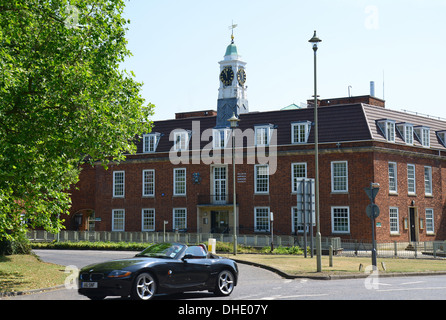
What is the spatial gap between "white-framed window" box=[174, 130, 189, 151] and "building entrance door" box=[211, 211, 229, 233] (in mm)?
6713

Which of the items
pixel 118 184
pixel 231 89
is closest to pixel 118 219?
pixel 118 184

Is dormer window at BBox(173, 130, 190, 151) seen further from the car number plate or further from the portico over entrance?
the car number plate

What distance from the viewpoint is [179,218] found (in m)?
51.3

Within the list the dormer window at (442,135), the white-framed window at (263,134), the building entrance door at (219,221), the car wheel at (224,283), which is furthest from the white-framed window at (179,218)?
the car wheel at (224,283)

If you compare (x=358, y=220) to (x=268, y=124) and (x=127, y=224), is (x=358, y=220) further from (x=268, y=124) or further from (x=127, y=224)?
(x=127, y=224)

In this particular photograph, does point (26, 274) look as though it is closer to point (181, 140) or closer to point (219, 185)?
point (219, 185)

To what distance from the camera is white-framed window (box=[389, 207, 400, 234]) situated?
149ft

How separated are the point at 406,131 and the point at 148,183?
23.2 metres

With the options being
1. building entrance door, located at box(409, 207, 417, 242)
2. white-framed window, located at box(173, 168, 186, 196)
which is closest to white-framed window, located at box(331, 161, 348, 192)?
building entrance door, located at box(409, 207, 417, 242)

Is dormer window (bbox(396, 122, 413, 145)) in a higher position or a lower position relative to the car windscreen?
higher

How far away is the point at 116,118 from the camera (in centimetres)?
1905

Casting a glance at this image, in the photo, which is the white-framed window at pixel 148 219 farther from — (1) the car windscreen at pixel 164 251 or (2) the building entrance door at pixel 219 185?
(1) the car windscreen at pixel 164 251

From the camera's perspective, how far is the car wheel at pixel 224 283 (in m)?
14.9

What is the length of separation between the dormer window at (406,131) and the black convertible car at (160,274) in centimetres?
3604
